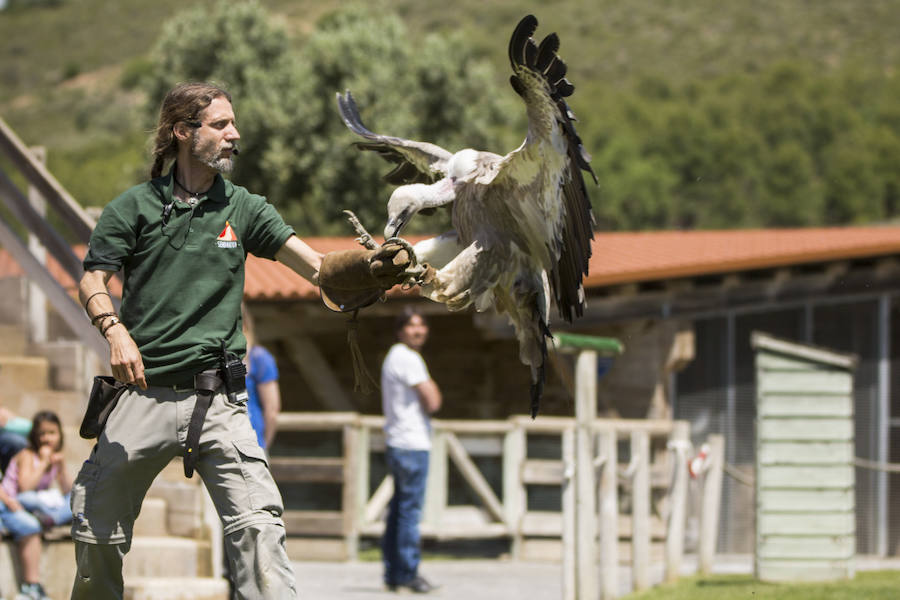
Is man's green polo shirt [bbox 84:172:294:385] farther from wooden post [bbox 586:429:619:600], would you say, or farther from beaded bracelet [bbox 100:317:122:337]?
wooden post [bbox 586:429:619:600]

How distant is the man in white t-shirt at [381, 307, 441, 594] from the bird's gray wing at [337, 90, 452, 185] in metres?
2.33

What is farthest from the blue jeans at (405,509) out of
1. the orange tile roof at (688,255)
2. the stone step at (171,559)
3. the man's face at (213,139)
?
the man's face at (213,139)

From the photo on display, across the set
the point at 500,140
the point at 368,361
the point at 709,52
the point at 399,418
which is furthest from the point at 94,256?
the point at 709,52

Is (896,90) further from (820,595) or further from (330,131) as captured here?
(820,595)

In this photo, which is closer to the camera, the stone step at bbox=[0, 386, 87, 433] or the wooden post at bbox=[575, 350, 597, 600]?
the wooden post at bbox=[575, 350, 597, 600]

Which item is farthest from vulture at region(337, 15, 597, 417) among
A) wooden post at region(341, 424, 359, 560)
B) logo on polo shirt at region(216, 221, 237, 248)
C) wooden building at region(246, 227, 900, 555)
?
wooden building at region(246, 227, 900, 555)

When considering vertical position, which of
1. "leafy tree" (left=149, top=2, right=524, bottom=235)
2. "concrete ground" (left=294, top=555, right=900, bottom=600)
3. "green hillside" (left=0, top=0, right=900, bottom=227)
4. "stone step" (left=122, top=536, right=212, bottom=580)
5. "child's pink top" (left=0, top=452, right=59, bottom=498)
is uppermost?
"green hillside" (left=0, top=0, right=900, bottom=227)

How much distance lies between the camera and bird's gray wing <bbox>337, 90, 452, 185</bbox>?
523 cm

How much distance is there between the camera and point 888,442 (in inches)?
466

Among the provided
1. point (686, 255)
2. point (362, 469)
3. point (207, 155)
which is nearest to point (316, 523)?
point (362, 469)

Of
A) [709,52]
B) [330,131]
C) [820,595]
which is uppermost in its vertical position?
[709,52]

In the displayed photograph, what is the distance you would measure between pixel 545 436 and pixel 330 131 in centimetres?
1848

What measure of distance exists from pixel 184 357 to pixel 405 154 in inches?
69.3

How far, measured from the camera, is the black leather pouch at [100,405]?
3943mm
